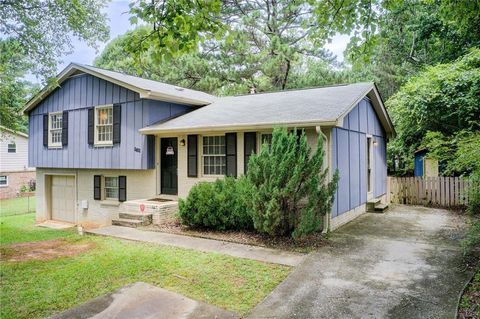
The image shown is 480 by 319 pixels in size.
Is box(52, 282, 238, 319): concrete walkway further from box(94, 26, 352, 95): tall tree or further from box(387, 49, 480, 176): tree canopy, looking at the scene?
box(94, 26, 352, 95): tall tree

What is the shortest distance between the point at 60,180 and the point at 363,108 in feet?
42.1

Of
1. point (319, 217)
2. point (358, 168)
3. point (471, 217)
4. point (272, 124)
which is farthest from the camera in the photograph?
point (358, 168)

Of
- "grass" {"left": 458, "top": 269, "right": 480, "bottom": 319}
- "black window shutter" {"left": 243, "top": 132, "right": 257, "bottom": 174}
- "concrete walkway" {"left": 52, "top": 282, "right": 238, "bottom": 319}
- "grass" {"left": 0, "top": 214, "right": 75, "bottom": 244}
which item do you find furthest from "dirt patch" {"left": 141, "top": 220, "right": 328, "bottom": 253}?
"grass" {"left": 0, "top": 214, "right": 75, "bottom": 244}

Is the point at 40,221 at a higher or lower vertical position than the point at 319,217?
lower

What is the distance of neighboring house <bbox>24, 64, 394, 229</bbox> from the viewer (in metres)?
9.28

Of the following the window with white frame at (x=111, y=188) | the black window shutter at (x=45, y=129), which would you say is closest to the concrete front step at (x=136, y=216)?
the window with white frame at (x=111, y=188)

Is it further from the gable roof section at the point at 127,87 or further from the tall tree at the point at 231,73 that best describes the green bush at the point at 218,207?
the tall tree at the point at 231,73

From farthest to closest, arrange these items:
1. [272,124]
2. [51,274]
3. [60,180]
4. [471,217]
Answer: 1. [60,180]
2. [471,217]
3. [272,124]
4. [51,274]

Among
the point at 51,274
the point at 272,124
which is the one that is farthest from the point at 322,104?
the point at 51,274

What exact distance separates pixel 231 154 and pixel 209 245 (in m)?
3.28

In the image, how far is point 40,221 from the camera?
14695 mm

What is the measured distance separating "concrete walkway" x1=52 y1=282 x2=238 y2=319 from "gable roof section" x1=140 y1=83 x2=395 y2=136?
5.02 m

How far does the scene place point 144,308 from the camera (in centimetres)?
410

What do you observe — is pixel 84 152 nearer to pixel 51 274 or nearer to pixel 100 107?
pixel 100 107
